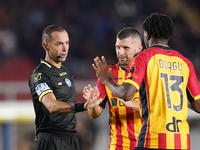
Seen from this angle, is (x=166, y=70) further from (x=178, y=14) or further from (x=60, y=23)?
(x=178, y=14)

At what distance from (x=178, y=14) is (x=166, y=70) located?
402 inches

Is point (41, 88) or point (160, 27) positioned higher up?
point (160, 27)

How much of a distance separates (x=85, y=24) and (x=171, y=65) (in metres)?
9.16

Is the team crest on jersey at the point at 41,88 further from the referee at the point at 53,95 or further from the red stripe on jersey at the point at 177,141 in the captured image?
the red stripe on jersey at the point at 177,141

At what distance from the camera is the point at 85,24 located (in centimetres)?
1212

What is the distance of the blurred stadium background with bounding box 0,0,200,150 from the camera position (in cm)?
1030

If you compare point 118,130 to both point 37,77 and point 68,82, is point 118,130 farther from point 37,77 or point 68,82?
point 37,77

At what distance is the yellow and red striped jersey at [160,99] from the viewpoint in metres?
3.08

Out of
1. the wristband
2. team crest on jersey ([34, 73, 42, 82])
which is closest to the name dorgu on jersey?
the wristband

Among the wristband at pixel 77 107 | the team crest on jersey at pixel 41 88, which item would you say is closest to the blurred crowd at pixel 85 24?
the team crest on jersey at pixel 41 88

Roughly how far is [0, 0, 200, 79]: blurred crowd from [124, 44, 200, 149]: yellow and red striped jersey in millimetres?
7260

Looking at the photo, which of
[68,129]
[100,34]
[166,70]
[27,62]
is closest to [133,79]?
[166,70]

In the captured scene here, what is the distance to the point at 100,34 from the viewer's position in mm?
11992

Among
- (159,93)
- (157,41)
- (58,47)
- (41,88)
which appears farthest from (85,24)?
(159,93)
